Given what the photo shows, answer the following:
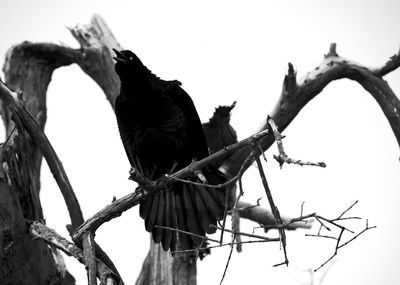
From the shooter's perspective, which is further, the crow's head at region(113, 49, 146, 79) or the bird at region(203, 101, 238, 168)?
the bird at region(203, 101, 238, 168)

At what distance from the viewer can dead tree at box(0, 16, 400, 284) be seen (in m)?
3.64

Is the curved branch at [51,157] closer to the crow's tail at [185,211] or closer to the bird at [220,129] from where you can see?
the crow's tail at [185,211]

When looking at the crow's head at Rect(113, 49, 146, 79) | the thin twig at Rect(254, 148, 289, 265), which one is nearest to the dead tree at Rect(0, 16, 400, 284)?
the thin twig at Rect(254, 148, 289, 265)

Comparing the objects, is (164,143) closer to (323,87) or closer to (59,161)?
(59,161)

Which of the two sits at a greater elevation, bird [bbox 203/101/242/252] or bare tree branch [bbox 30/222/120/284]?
bird [bbox 203/101/242/252]

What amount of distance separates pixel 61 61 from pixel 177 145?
2.50m

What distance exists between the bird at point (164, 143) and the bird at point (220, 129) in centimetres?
39

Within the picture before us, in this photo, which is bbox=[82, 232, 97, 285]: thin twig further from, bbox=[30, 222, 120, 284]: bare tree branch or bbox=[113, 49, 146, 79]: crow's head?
bbox=[113, 49, 146, 79]: crow's head

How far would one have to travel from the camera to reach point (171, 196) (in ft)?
15.6

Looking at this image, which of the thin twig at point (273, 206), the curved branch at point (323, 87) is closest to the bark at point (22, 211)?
the curved branch at point (323, 87)

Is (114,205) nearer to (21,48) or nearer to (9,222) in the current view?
(9,222)

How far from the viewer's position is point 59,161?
4.85m

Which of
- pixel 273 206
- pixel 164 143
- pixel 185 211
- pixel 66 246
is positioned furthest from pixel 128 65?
pixel 273 206

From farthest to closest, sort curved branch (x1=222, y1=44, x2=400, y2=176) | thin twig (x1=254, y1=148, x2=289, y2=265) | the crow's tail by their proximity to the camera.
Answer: curved branch (x1=222, y1=44, x2=400, y2=176) < the crow's tail < thin twig (x1=254, y1=148, x2=289, y2=265)
